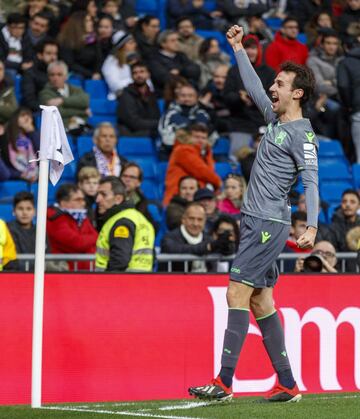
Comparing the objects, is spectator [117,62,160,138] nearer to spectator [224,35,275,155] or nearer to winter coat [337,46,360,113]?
spectator [224,35,275,155]

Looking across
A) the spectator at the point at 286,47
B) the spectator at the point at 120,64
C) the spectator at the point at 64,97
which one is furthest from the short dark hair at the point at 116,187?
the spectator at the point at 286,47

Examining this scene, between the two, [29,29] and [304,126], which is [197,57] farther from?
[304,126]

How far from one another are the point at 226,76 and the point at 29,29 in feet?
8.90

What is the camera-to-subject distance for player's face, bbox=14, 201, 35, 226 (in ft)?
40.9

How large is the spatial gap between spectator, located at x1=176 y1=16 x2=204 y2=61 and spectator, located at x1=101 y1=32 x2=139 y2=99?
44.1 inches

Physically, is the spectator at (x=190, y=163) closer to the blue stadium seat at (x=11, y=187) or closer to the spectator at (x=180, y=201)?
the spectator at (x=180, y=201)

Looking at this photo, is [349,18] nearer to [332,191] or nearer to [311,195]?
[332,191]

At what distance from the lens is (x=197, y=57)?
60.0ft

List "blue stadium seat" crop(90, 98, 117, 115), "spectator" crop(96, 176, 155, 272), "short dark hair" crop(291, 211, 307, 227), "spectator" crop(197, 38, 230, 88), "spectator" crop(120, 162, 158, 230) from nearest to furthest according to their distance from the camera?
"spectator" crop(96, 176, 155, 272), "short dark hair" crop(291, 211, 307, 227), "spectator" crop(120, 162, 158, 230), "blue stadium seat" crop(90, 98, 117, 115), "spectator" crop(197, 38, 230, 88)

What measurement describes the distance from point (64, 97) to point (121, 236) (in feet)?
17.3

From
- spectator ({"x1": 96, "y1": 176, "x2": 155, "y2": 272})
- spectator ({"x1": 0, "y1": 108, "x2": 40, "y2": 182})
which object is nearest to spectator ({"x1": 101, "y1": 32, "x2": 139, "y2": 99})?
spectator ({"x1": 0, "y1": 108, "x2": 40, "y2": 182})

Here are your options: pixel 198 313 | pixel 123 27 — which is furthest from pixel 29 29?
pixel 198 313

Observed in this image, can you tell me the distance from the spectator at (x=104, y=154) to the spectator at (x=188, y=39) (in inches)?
141

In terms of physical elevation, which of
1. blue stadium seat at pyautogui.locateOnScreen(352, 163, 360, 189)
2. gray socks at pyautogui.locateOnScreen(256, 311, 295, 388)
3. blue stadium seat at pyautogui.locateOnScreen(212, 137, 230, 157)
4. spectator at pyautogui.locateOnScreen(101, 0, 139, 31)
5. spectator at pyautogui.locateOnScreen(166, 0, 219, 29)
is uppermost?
spectator at pyautogui.locateOnScreen(166, 0, 219, 29)
